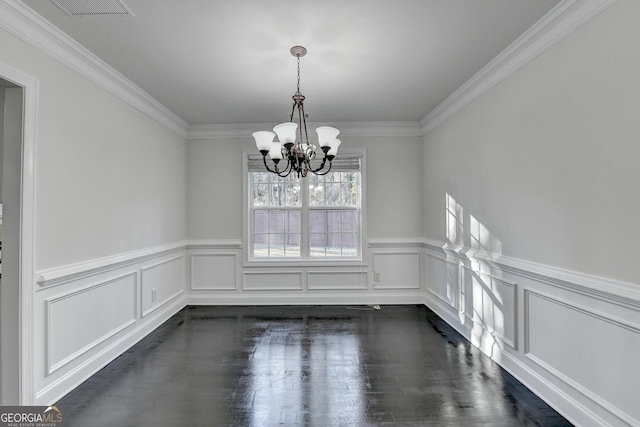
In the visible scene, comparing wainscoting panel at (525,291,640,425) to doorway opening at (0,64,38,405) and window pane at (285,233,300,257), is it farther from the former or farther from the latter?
doorway opening at (0,64,38,405)

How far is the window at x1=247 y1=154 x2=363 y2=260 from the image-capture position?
4973 millimetres

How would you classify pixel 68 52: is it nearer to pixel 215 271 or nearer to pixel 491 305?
pixel 215 271

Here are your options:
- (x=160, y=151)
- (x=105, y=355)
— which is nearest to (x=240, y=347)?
(x=105, y=355)

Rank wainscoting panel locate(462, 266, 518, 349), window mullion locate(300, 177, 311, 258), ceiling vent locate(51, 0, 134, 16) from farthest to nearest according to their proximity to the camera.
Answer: window mullion locate(300, 177, 311, 258)
wainscoting panel locate(462, 266, 518, 349)
ceiling vent locate(51, 0, 134, 16)

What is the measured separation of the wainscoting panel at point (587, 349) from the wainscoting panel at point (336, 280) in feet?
8.15

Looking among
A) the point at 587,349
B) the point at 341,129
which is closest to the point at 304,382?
the point at 587,349

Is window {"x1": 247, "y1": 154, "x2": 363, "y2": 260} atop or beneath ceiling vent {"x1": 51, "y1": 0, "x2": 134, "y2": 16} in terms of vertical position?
beneath

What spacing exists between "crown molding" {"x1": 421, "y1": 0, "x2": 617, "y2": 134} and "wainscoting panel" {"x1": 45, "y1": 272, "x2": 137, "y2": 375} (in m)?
3.78

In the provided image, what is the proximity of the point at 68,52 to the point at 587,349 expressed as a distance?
3.98 meters

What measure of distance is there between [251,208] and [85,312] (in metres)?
2.52

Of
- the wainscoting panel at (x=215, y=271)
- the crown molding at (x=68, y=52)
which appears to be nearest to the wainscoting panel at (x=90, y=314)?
the wainscoting panel at (x=215, y=271)

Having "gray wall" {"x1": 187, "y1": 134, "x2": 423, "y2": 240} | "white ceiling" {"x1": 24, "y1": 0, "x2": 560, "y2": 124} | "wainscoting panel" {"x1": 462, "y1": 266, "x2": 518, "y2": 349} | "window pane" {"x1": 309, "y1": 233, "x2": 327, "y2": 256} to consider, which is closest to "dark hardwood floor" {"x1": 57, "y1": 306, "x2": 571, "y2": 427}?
"wainscoting panel" {"x1": 462, "y1": 266, "x2": 518, "y2": 349}

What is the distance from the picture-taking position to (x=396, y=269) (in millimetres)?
4891

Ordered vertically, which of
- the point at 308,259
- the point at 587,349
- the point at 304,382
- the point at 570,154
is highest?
the point at 570,154
